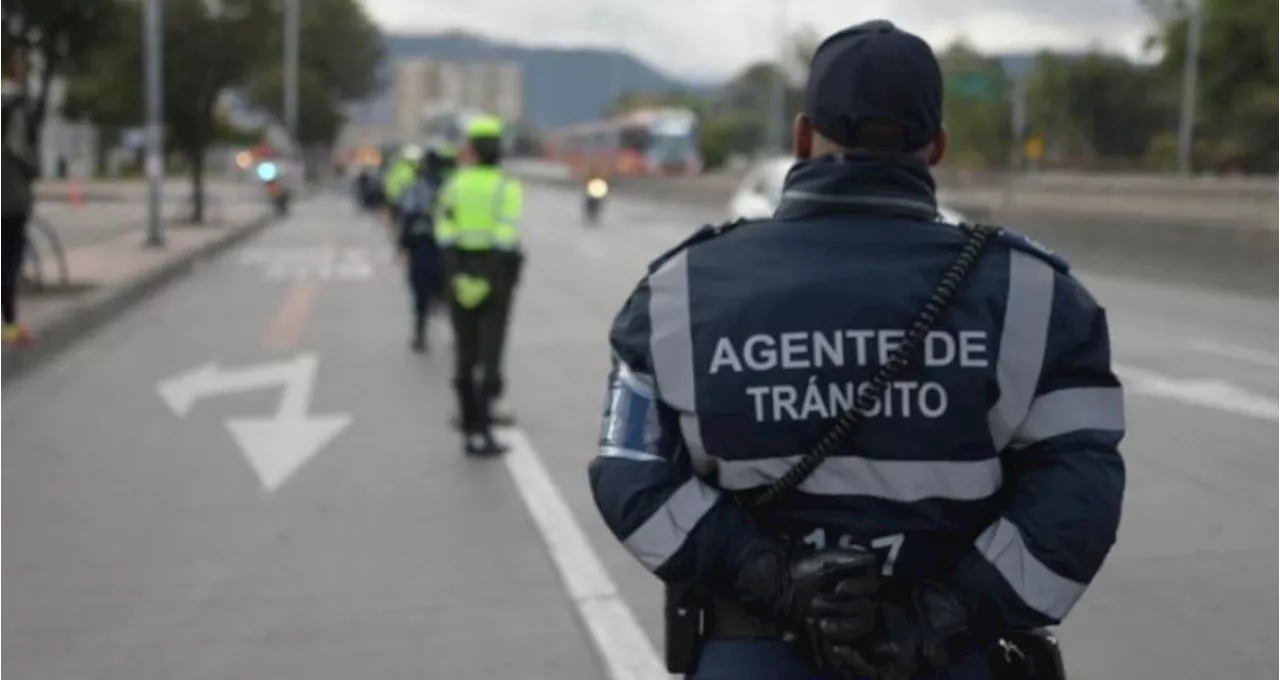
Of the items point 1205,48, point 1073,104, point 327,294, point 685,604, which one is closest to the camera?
point 685,604

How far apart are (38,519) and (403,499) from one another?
66.9 inches

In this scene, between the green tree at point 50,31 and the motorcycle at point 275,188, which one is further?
the motorcycle at point 275,188

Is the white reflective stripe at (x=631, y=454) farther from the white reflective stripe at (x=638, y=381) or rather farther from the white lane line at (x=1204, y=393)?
the white lane line at (x=1204, y=393)

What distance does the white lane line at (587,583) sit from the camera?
18.7 feet

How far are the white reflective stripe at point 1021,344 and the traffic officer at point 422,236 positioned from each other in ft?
39.2

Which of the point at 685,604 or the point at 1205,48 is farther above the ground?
the point at 1205,48

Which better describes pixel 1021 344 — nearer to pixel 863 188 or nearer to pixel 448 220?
pixel 863 188

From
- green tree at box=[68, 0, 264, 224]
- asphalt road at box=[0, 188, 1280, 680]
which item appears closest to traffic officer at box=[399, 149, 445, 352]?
asphalt road at box=[0, 188, 1280, 680]

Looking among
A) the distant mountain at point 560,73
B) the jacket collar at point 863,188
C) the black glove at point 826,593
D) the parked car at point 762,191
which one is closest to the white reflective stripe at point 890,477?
the black glove at point 826,593

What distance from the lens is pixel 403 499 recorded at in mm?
8500

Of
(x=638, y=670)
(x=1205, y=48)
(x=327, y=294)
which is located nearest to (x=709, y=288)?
(x=638, y=670)

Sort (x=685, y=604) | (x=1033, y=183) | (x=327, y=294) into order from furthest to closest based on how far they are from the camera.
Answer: (x=1033, y=183) < (x=327, y=294) < (x=685, y=604)

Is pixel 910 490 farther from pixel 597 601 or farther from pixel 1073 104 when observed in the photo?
pixel 1073 104

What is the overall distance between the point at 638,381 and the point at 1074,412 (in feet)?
2.13
